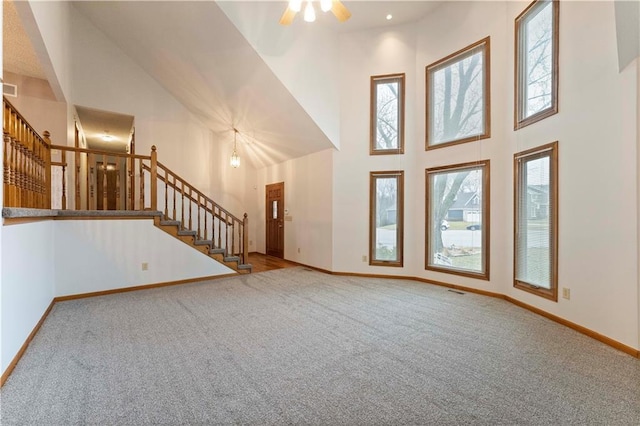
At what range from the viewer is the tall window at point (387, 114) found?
556cm

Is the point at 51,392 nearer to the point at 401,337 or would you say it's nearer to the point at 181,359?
the point at 181,359

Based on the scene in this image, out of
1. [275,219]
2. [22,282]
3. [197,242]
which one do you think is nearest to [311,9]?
[22,282]

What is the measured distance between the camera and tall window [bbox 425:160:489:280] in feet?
14.9

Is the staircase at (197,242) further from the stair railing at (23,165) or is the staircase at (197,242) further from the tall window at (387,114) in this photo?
the tall window at (387,114)

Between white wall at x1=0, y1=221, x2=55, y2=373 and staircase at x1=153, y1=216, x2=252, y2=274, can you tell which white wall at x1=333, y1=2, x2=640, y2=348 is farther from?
white wall at x1=0, y1=221, x2=55, y2=373

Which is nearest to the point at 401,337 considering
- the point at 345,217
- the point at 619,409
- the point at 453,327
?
the point at 453,327

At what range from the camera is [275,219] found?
7.87 meters

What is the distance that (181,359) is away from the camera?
7.97 feet

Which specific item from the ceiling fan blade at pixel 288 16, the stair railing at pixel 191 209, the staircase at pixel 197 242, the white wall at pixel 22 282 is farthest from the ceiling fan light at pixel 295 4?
the staircase at pixel 197 242

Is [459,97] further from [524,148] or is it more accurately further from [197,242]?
[197,242]

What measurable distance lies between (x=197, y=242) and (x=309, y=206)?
248 cm

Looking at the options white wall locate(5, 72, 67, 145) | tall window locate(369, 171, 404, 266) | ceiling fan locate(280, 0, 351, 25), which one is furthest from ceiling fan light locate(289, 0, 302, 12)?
white wall locate(5, 72, 67, 145)

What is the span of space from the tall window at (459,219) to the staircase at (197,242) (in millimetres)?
3674

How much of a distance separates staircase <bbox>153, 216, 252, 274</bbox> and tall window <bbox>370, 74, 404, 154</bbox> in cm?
351
